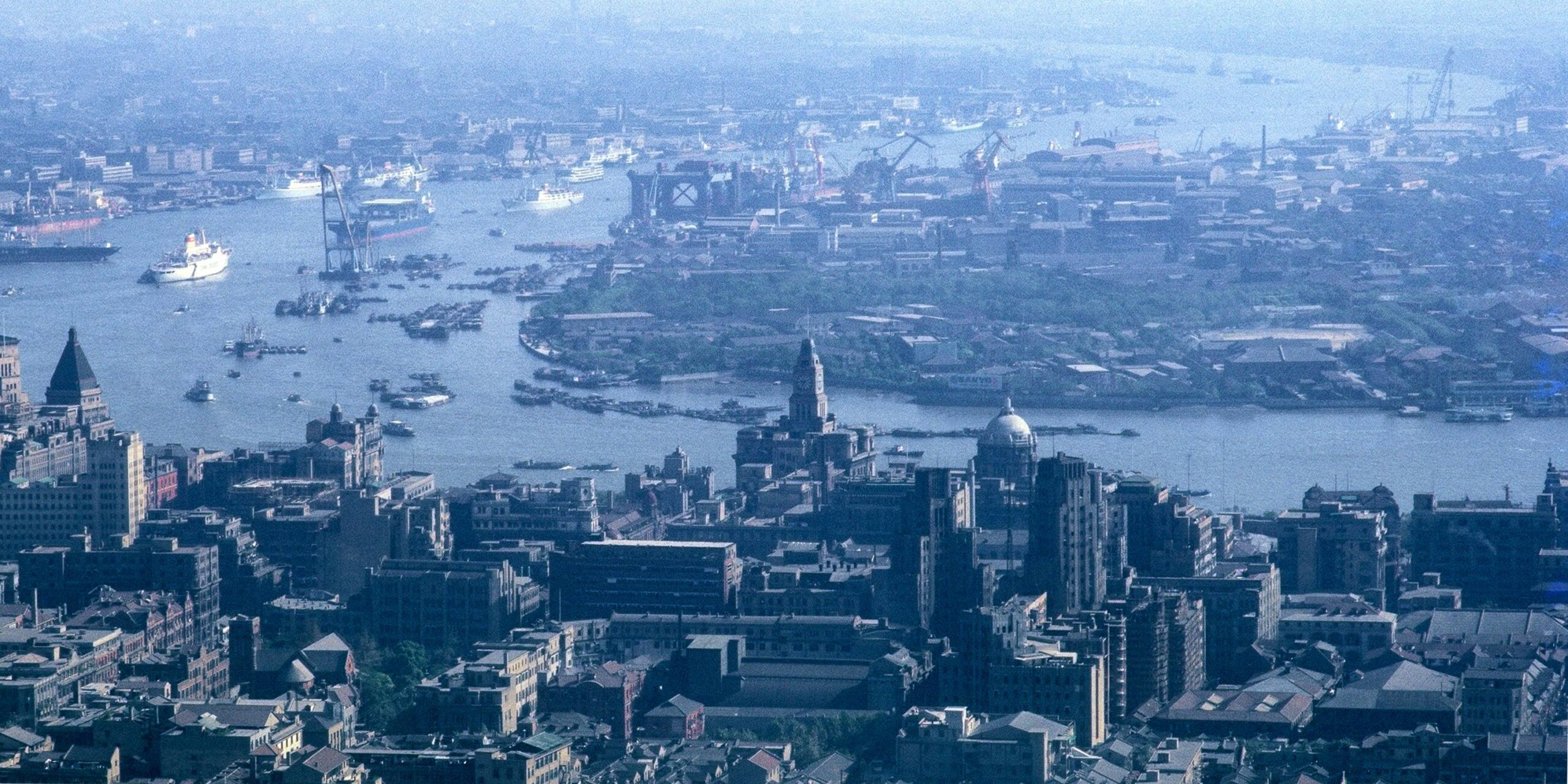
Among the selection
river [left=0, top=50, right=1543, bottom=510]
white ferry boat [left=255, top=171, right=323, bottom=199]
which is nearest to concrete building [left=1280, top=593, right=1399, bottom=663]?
river [left=0, top=50, right=1543, bottom=510]

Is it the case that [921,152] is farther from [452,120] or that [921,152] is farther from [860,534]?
[860,534]

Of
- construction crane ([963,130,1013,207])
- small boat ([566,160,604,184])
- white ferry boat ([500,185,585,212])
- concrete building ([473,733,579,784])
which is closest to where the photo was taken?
concrete building ([473,733,579,784])

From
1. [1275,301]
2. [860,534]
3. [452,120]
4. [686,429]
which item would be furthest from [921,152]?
[860,534]

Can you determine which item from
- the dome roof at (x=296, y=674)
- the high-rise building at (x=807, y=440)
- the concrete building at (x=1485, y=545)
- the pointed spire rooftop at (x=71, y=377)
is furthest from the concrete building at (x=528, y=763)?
the pointed spire rooftop at (x=71, y=377)

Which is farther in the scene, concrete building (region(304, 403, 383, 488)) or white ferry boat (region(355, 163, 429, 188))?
white ferry boat (region(355, 163, 429, 188))

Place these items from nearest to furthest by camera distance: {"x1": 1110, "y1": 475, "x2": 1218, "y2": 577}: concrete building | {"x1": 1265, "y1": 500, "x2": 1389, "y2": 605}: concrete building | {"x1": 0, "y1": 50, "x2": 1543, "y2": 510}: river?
{"x1": 1110, "y1": 475, "x2": 1218, "y2": 577}: concrete building, {"x1": 1265, "y1": 500, "x2": 1389, "y2": 605}: concrete building, {"x1": 0, "y1": 50, "x2": 1543, "y2": 510}: river

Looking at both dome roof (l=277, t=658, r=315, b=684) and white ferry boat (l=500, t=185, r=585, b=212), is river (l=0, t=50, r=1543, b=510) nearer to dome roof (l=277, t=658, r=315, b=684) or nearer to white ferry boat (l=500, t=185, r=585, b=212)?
white ferry boat (l=500, t=185, r=585, b=212)

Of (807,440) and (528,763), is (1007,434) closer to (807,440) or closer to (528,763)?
(807,440)

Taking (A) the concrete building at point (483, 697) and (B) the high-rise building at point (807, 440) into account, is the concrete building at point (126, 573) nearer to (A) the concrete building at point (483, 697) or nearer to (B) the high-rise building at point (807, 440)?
(A) the concrete building at point (483, 697)
